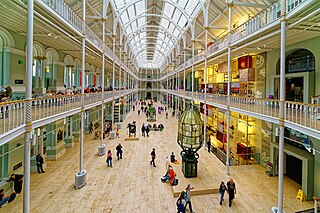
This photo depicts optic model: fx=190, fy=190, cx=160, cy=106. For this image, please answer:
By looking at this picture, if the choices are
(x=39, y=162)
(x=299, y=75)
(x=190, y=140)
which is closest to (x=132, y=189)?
(x=190, y=140)

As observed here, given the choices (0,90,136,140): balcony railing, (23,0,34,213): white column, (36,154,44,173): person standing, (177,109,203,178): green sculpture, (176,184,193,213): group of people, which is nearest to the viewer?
(0,90,136,140): balcony railing

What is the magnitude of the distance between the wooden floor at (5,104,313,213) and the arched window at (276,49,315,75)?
6303mm

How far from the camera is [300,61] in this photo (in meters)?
10.4

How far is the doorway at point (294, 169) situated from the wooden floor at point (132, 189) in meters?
0.33

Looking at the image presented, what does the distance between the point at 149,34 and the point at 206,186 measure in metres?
40.1

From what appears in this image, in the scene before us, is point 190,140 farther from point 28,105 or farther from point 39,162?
point 39,162

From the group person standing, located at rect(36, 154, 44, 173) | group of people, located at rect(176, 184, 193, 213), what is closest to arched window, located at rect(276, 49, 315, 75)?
group of people, located at rect(176, 184, 193, 213)

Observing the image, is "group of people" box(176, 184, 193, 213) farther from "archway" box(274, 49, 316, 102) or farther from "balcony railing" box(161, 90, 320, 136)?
"archway" box(274, 49, 316, 102)

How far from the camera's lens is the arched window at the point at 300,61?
9.67 metres

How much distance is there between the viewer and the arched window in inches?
381

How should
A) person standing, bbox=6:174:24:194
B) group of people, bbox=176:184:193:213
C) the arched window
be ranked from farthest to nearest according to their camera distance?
the arched window < person standing, bbox=6:174:24:194 < group of people, bbox=176:184:193:213

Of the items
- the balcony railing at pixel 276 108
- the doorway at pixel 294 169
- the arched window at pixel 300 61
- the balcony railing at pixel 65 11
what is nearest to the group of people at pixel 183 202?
the balcony railing at pixel 276 108

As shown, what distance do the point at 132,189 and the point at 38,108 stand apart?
18.6 ft

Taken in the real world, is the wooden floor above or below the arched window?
below
